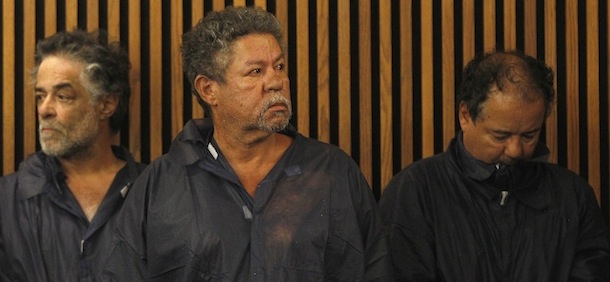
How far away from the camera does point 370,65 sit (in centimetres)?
513

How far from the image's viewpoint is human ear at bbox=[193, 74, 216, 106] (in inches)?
157

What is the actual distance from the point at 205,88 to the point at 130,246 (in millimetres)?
625

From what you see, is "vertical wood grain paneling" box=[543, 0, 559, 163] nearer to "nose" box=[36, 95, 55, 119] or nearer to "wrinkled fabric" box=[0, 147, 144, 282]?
"wrinkled fabric" box=[0, 147, 144, 282]

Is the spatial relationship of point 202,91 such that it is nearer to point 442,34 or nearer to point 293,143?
point 293,143

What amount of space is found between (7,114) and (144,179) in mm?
1391

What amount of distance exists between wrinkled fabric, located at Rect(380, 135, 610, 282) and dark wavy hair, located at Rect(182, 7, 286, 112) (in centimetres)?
92

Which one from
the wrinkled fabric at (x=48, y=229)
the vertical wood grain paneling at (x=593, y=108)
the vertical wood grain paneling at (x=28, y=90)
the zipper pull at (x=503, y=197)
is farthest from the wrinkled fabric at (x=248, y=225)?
the vertical wood grain paneling at (x=593, y=108)

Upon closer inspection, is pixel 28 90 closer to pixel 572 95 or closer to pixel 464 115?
pixel 464 115

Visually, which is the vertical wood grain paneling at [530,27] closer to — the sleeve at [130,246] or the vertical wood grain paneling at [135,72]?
the vertical wood grain paneling at [135,72]

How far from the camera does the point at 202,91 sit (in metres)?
4.03

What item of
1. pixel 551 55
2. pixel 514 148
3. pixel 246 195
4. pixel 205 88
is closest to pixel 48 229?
pixel 205 88

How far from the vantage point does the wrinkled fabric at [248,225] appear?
3.69 meters

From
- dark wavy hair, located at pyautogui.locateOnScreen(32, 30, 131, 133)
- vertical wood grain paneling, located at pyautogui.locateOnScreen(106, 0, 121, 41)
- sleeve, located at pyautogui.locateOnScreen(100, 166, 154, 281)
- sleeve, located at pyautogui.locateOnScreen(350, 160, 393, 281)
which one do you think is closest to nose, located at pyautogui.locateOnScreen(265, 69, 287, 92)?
sleeve, located at pyautogui.locateOnScreen(350, 160, 393, 281)

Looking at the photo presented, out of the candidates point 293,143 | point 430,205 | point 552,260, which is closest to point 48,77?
point 293,143
